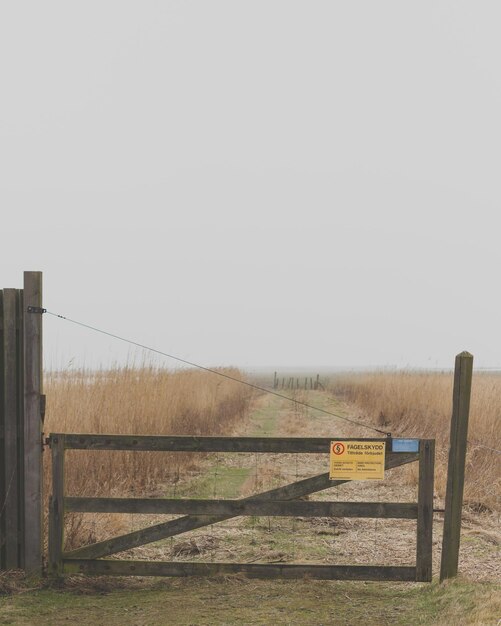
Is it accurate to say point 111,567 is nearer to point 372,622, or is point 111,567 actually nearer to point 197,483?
point 372,622

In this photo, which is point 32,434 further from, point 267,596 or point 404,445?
point 404,445

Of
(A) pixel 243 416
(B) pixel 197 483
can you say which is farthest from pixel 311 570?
(A) pixel 243 416

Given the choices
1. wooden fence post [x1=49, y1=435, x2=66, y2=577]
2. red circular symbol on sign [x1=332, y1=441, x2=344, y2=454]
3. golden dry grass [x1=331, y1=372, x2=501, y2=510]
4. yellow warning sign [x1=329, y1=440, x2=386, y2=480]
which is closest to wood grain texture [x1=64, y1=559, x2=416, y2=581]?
wooden fence post [x1=49, y1=435, x2=66, y2=577]

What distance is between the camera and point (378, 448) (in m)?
5.91

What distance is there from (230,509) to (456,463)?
70.6 inches

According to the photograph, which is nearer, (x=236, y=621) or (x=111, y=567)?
(x=236, y=621)

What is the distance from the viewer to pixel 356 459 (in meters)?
5.93

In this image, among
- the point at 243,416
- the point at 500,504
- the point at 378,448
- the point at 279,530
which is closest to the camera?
the point at 378,448

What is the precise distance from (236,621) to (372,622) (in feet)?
3.09

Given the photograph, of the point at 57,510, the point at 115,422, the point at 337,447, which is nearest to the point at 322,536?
the point at 337,447

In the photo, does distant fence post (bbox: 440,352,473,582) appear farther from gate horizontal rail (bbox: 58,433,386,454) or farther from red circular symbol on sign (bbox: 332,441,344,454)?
red circular symbol on sign (bbox: 332,441,344,454)

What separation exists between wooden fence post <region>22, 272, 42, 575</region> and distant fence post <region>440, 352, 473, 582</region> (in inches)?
127

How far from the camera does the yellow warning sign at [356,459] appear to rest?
589 cm

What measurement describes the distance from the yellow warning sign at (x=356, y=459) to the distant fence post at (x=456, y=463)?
1.92 ft
